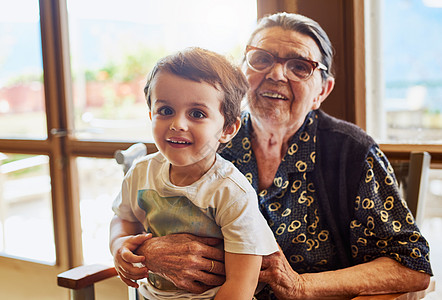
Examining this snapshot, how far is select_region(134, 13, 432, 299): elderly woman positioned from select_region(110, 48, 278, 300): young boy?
204mm

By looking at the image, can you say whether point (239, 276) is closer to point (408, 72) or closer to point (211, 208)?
point (211, 208)

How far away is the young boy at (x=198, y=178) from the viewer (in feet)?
3.20

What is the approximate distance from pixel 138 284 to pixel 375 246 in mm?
645

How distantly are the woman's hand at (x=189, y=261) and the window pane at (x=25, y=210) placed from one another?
6.17 feet

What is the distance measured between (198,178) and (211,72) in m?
0.23

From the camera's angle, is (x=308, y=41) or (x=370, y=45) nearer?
(x=308, y=41)

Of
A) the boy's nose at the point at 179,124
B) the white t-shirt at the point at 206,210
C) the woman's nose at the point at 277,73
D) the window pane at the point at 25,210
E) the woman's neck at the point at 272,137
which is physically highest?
the woman's nose at the point at 277,73

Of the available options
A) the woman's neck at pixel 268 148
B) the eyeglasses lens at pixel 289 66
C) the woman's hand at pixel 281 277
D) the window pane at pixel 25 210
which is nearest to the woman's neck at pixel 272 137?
the woman's neck at pixel 268 148

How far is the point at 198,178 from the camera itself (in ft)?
3.48

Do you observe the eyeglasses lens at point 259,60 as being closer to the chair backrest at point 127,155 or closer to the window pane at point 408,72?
the chair backrest at point 127,155

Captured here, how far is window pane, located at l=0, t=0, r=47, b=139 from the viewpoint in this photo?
105 inches

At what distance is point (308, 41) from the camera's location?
4.38 feet

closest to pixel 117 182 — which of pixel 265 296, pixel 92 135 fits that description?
pixel 92 135

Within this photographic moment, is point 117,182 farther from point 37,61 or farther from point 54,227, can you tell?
point 37,61
